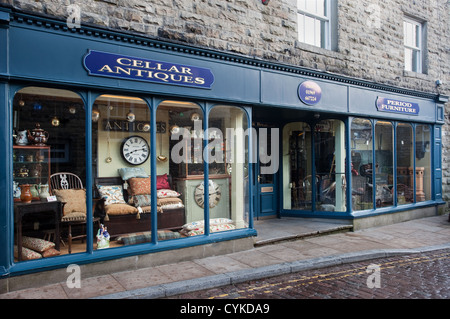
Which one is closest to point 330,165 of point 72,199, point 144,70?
point 144,70

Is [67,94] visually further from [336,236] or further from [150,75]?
[336,236]

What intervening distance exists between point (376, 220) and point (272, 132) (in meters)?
3.82

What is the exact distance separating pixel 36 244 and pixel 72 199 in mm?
1166

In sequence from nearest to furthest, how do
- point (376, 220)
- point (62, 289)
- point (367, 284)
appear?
point (62, 289), point (367, 284), point (376, 220)

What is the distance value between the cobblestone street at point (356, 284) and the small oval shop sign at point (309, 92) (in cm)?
387

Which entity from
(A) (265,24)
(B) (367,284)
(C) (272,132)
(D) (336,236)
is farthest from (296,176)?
(B) (367,284)

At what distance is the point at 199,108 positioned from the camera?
6770 mm

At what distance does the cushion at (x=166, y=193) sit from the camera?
7.19 m

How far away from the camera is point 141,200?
7035mm

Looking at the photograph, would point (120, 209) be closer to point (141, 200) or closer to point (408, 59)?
point (141, 200)

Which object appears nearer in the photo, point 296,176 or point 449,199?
point 296,176

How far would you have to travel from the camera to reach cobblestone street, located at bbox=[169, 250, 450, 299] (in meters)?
4.90

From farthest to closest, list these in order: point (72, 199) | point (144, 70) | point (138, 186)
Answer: point (138, 186) < point (72, 199) < point (144, 70)

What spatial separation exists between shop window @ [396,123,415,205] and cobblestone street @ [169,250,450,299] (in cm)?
474
